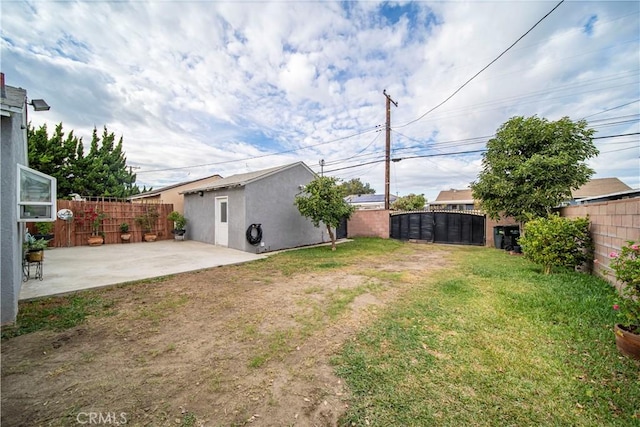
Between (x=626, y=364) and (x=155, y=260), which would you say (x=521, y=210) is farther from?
(x=155, y=260)

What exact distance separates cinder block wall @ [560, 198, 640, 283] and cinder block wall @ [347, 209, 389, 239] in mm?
8302

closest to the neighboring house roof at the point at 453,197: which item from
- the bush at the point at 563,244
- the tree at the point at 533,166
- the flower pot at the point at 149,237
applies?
the tree at the point at 533,166

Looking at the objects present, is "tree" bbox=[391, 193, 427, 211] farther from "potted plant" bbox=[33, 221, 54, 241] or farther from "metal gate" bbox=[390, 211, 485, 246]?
"potted plant" bbox=[33, 221, 54, 241]

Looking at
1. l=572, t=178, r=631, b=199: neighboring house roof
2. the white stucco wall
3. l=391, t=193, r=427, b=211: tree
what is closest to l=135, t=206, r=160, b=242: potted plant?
the white stucco wall

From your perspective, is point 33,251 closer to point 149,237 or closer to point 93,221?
point 93,221

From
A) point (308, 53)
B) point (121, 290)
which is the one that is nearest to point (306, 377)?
point (121, 290)

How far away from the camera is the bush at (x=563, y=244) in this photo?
5.44m

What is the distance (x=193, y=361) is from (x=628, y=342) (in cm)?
428

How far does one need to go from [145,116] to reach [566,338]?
17.4 m

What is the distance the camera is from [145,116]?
43.0ft

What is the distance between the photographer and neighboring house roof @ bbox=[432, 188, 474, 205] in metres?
30.1

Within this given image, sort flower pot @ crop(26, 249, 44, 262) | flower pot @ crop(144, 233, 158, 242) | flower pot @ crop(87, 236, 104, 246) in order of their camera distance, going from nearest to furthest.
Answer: flower pot @ crop(26, 249, 44, 262) < flower pot @ crop(87, 236, 104, 246) < flower pot @ crop(144, 233, 158, 242)

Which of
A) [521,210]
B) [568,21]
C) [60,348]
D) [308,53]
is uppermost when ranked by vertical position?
[308,53]

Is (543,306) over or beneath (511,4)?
beneath
